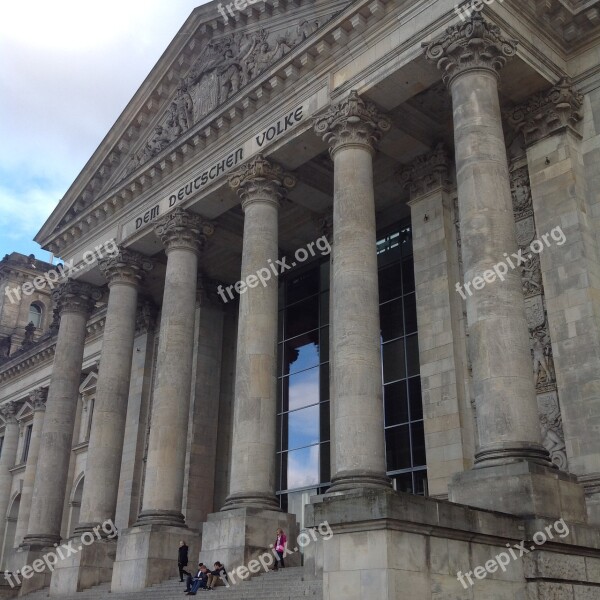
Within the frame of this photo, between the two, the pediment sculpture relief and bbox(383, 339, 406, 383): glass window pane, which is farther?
the pediment sculpture relief

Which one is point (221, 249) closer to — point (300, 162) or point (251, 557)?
point (300, 162)

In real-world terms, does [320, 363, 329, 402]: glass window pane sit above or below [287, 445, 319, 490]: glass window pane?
above

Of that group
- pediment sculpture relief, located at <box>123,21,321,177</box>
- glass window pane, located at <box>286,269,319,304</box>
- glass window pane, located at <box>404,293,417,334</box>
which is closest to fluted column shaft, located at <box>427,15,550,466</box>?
pediment sculpture relief, located at <box>123,21,321,177</box>

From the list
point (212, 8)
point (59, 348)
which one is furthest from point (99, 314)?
point (212, 8)

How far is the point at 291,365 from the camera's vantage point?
30594 mm

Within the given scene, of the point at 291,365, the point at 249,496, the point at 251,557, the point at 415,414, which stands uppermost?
the point at 291,365

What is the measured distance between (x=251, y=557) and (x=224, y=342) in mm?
14519

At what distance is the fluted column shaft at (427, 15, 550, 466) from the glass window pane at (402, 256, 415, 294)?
832 centimetres

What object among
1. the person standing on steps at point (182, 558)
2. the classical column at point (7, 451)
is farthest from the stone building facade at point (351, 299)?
the classical column at point (7, 451)

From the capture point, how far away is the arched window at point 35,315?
59906mm

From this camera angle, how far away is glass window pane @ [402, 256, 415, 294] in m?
26.4

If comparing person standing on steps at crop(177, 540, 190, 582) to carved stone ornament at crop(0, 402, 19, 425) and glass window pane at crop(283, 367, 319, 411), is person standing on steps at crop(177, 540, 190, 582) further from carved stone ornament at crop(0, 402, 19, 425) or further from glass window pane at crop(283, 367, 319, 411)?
A: carved stone ornament at crop(0, 402, 19, 425)

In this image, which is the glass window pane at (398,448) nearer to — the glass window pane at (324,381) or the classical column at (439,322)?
the classical column at (439,322)

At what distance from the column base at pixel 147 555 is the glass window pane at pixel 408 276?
35.9 feet
